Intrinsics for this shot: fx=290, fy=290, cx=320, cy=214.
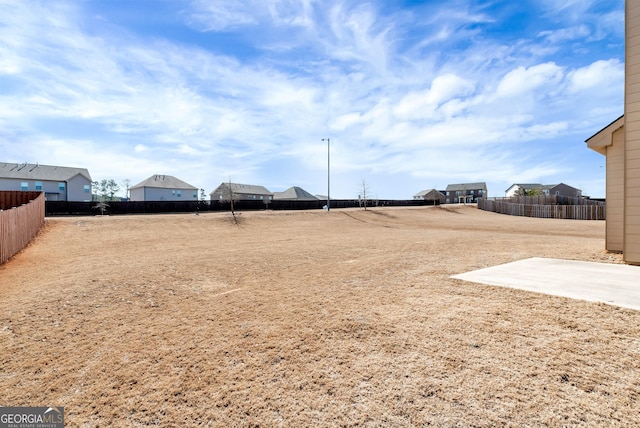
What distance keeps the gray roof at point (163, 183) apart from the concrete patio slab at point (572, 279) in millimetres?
58723

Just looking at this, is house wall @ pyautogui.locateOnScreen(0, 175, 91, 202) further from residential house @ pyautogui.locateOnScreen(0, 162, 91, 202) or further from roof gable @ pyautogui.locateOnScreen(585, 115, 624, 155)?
roof gable @ pyautogui.locateOnScreen(585, 115, 624, 155)

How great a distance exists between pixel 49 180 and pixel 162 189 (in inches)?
614

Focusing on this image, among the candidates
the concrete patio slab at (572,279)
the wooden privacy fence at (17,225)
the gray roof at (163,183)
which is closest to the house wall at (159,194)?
the gray roof at (163,183)

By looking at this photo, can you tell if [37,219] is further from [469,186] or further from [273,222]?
[469,186]

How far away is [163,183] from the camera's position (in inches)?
2173

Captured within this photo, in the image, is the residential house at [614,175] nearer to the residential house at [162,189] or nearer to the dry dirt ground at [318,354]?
the dry dirt ground at [318,354]

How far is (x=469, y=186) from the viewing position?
88.8 meters

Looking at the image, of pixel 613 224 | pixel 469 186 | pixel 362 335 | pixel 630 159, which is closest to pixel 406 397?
pixel 362 335

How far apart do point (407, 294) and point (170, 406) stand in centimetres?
402

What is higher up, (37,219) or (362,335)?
(37,219)

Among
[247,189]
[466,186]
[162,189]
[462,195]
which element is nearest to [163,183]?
[162,189]

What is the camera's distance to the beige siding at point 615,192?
8992 mm

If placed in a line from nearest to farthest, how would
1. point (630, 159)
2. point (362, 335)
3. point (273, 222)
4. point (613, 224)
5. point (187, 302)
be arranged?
point (362, 335), point (187, 302), point (630, 159), point (613, 224), point (273, 222)

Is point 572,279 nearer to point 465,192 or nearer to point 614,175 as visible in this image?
point 614,175
